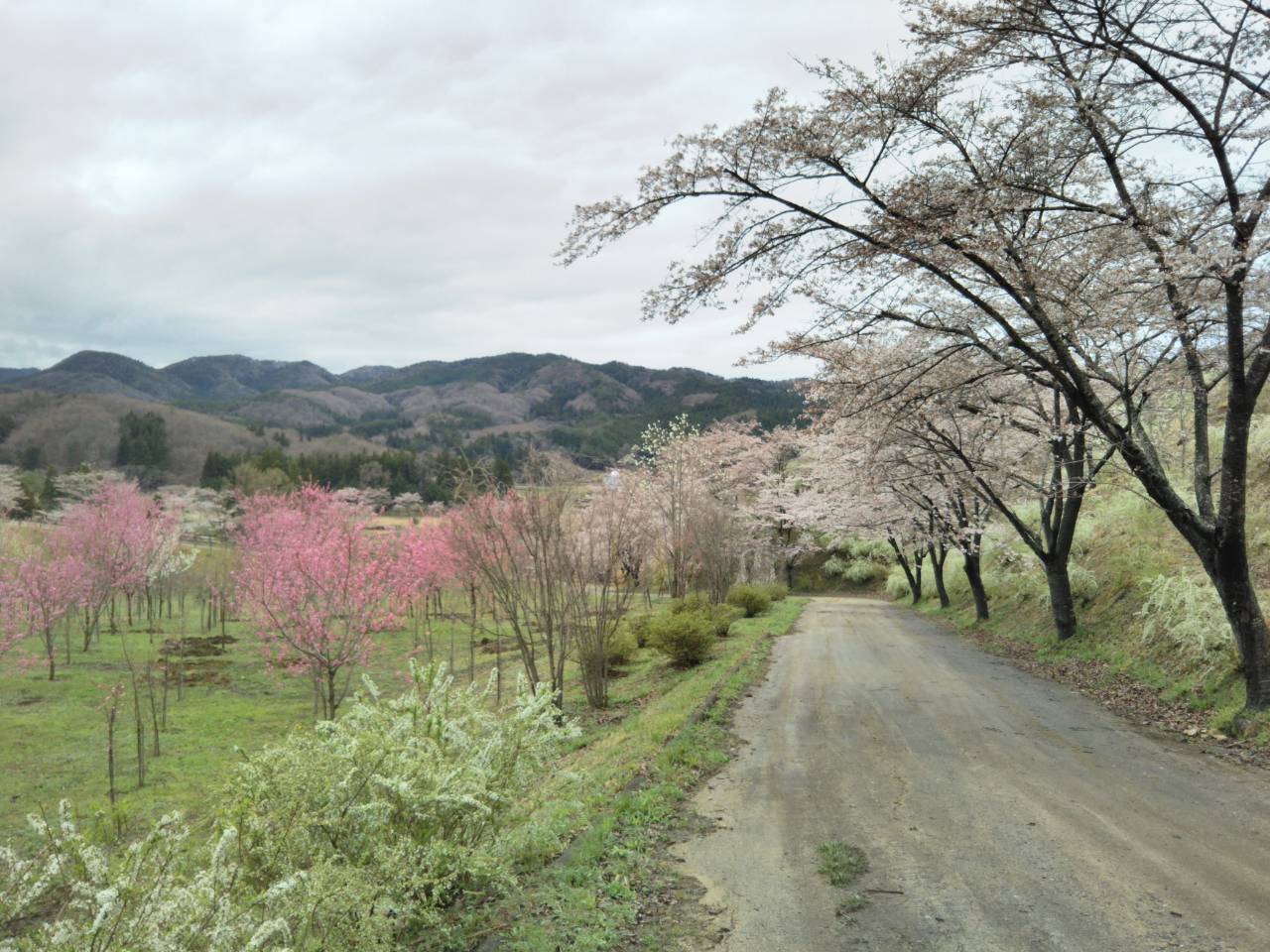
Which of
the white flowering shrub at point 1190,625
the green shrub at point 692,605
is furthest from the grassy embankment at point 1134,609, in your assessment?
the green shrub at point 692,605

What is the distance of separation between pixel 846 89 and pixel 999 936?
7.22 metres

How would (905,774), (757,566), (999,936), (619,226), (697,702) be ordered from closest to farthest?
(999,936) → (905,774) → (619,226) → (697,702) → (757,566)

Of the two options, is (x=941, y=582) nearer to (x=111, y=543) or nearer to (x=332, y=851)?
(x=332, y=851)

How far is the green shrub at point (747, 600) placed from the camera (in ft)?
74.2

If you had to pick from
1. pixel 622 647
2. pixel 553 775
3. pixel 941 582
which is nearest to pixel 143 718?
pixel 622 647

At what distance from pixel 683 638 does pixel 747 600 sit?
9.44 meters

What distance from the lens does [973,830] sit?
494 cm

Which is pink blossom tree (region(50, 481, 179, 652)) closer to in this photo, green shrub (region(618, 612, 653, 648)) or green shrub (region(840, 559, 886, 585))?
green shrub (region(618, 612, 653, 648))

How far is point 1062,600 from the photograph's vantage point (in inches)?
527

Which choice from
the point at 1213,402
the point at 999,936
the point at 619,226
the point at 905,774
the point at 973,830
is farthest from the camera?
the point at 1213,402

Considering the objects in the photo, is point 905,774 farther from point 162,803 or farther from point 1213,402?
point 1213,402

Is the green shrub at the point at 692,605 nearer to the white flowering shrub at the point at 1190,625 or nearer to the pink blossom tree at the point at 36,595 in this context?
the white flowering shrub at the point at 1190,625

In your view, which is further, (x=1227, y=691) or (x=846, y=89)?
(x=1227, y=691)

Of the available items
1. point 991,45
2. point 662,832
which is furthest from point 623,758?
point 991,45
